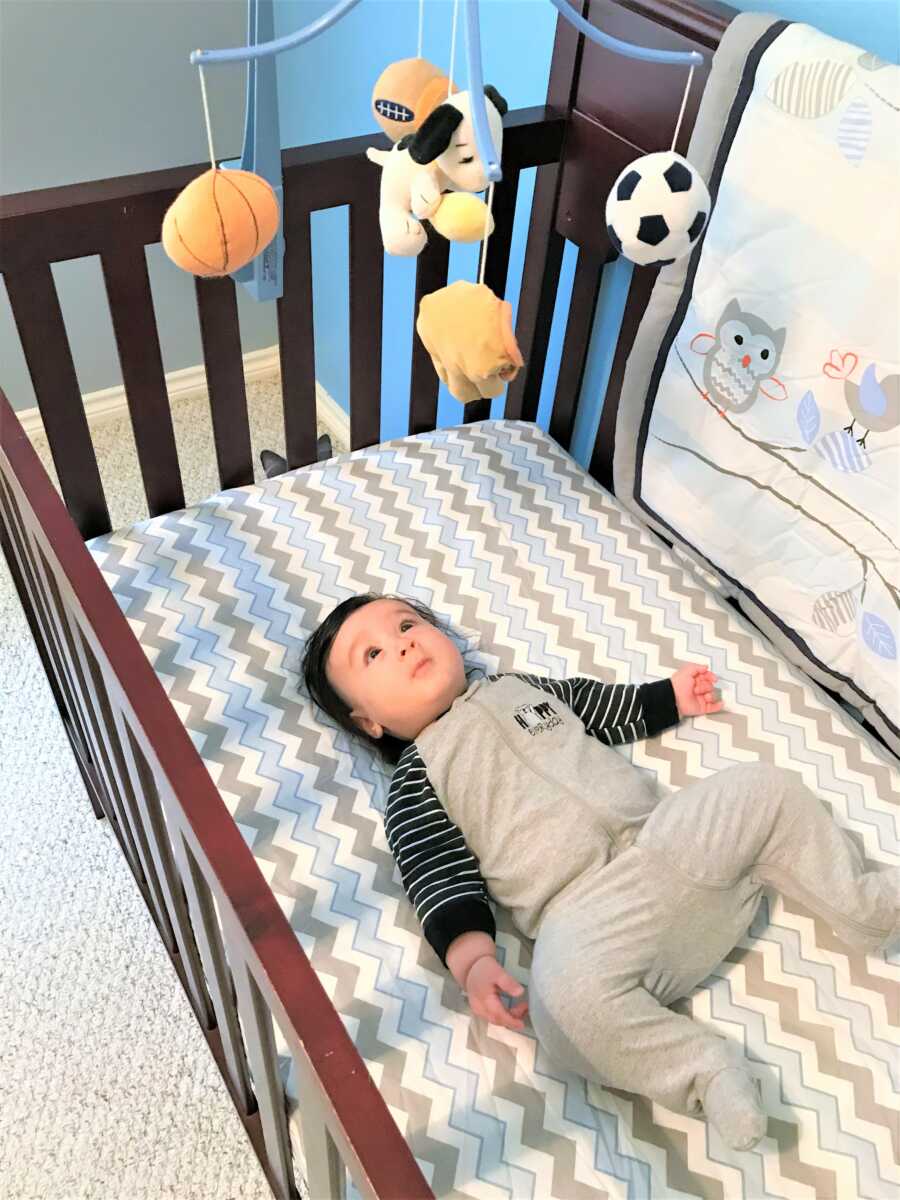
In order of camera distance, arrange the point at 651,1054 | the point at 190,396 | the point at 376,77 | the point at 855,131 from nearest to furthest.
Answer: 1. the point at 651,1054
2. the point at 855,131
3. the point at 376,77
4. the point at 190,396

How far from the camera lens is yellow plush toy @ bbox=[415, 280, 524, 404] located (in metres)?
0.87

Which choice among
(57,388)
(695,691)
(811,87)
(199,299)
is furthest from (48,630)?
(811,87)

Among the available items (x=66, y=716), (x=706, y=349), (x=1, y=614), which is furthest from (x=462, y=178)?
(x=1, y=614)

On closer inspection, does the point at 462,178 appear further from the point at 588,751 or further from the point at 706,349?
the point at 588,751

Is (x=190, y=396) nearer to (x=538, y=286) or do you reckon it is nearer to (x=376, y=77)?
(x=376, y=77)

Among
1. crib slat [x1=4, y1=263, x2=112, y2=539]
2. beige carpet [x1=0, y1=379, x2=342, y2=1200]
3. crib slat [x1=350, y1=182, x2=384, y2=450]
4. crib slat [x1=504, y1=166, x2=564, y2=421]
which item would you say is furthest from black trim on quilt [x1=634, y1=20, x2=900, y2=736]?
beige carpet [x1=0, y1=379, x2=342, y2=1200]

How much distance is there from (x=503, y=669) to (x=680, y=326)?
17.7 inches

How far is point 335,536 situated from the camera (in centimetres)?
128

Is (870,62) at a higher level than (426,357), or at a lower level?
higher

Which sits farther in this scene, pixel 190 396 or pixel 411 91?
pixel 190 396

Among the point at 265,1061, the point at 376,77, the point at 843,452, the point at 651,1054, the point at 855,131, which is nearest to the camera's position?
the point at 265,1061

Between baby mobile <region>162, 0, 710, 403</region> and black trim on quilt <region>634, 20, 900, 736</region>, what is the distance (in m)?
0.17

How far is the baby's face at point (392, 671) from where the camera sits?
1.05 metres

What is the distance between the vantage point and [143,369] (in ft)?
3.92
